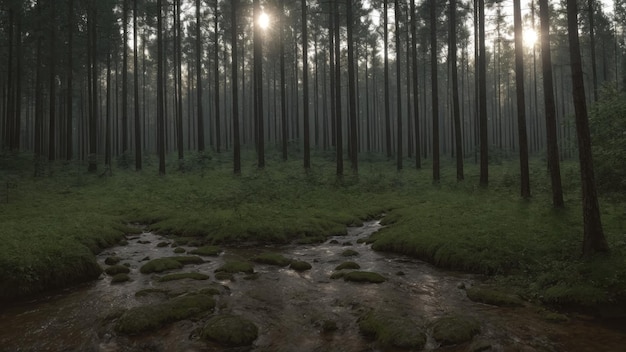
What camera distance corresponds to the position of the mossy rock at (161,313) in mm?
6426

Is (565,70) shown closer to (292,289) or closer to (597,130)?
(597,130)

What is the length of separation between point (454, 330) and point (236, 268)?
5768mm

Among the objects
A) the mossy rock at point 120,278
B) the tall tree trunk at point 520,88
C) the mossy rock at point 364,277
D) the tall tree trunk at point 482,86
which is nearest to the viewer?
the mossy rock at point 120,278

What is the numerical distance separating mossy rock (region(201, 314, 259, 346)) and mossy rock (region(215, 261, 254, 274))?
10.1 ft

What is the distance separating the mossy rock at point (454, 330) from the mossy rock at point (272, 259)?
5090mm

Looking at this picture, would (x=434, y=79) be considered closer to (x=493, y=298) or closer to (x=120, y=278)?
(x=493, y=298)

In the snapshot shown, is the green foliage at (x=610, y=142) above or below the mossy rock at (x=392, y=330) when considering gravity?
above

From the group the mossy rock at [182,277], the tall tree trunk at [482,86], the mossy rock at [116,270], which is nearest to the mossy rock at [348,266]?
the mossy rock at [182,277]

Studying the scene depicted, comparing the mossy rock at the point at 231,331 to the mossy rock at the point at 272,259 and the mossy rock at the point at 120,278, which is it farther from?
the mossy rock at the point at 272,259

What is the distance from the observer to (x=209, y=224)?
→ 47.7 ft

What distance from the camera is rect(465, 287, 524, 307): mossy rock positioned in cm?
760

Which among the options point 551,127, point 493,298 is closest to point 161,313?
point 493,298

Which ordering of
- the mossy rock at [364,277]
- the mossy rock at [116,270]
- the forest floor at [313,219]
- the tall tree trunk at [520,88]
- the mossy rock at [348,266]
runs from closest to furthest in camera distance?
the forest floor at [313,219] → the mossy rock at [364,277] → the mossy rock at [116,270] → the mossy rock at [348,266] → the tall tree trunk at [520,88]

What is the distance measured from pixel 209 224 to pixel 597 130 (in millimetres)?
14863
